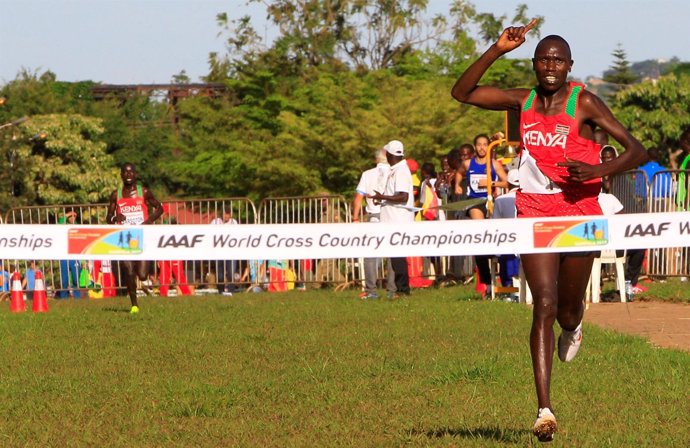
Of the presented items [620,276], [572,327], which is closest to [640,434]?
[572,327]

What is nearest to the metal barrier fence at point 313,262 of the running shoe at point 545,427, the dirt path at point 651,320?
the dirt path at point 651,320

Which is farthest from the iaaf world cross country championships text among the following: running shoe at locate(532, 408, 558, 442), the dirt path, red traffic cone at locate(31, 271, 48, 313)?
red traffic cone at locate(31, 271, 48, 313)

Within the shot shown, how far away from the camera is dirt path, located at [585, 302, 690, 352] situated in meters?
12.8

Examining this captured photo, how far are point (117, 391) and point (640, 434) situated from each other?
3809mm

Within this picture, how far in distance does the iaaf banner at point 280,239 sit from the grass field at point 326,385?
3.17ft

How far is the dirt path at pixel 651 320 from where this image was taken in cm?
1279

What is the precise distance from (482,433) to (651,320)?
25.9 ft

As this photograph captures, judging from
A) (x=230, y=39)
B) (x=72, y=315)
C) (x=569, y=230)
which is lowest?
(x=72, y=315)

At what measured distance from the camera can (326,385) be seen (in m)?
9.27

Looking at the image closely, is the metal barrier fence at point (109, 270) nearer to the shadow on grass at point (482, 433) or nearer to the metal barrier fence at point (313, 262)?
the metal barrier fence at point (313, 262)

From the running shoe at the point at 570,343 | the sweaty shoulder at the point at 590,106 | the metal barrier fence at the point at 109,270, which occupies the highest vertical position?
the sweaty shoulder at the point at 590,106

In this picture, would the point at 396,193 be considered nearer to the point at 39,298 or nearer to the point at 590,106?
the point at 39,298

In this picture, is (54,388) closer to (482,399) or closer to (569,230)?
(482,399)

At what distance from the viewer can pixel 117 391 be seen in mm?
9320
